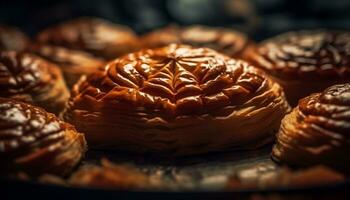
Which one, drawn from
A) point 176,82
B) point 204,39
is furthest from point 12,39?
point 176,82

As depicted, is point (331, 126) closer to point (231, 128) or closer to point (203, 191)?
point (231, 128)

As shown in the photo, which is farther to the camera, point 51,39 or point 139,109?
point 51,39

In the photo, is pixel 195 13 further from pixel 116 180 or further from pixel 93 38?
pixel 116 180

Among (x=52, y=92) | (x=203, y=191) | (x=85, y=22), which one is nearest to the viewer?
(x=203, y=191)

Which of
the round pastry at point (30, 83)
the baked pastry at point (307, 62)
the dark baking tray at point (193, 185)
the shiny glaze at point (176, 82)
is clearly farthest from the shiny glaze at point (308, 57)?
the round pastry at point (30, 83)

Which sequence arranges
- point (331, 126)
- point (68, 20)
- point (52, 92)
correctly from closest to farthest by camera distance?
point (331, 126)
point (52, 92)
point (68, 20)

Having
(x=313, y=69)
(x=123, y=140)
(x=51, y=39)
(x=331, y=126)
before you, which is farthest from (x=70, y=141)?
(x=51, y=39)
